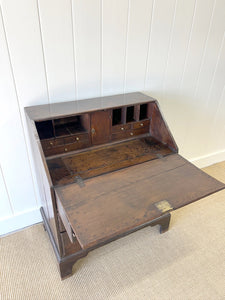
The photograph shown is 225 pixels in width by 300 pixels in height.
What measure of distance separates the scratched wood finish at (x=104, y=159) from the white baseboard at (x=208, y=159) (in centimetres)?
101

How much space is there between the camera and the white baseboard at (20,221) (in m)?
1.50

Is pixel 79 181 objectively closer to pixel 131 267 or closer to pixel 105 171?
pixel 105 171

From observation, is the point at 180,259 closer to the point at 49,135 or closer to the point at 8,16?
the point at 49,135

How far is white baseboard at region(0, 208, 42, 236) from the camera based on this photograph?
59.1 inches

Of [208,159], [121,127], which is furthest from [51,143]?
[208,159]

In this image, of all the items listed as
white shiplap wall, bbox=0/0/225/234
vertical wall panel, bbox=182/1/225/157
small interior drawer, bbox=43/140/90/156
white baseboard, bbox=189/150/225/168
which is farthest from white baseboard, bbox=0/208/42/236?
white baseboard, bbox=189/150/225/168

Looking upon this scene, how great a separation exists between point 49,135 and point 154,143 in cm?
58

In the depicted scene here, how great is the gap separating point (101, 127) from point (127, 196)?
438mm

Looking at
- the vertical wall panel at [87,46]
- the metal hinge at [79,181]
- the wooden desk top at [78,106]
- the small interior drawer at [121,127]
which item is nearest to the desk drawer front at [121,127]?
the small interior drawer at [121,127]

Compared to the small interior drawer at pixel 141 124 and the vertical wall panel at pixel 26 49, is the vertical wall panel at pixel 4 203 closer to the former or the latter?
the vertical wall panel at pixel 26 49

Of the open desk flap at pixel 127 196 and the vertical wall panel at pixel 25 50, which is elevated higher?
the vertical wall panel at pixel 25 50

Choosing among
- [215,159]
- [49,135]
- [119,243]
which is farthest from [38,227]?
[215,159]

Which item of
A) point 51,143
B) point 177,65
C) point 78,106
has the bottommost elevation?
point 51,143

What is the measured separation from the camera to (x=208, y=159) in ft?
7.34
